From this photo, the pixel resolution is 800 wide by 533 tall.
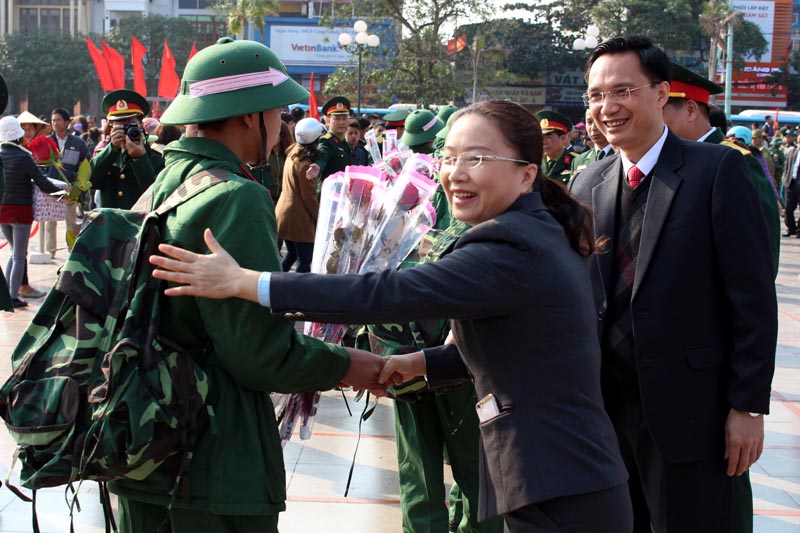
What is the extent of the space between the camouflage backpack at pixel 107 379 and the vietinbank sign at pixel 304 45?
61.8 metres

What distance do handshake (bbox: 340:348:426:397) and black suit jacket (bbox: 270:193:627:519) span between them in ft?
1.96

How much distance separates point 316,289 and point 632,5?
5270cm

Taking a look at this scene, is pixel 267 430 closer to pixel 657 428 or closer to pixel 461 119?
pixel 461 119

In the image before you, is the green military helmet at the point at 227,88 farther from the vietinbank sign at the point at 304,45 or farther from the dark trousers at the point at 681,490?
the vietinbank sign at the point at 304,45

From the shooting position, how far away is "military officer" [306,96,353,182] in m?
9.45

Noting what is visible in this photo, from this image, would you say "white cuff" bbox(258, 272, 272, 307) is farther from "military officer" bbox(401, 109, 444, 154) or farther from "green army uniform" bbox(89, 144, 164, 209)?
"green army uniform" bbox(89, 144, 164, 209)

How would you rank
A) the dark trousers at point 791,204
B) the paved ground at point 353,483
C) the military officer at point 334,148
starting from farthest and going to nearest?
1. the dark trousers at point 791,204
2. the military officer at point 334,148
3. the paved ground at point 353,483

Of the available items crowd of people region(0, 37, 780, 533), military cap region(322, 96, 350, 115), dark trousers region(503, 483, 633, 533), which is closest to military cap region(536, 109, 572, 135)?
military cap region(322, 96, 350, 115)

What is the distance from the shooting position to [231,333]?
2217mm

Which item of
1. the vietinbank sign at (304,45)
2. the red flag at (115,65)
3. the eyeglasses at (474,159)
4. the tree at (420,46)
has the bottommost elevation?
the eyeglasses at (474,159)

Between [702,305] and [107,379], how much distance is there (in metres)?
1.73

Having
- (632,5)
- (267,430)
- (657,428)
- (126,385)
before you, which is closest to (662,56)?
(657,428)

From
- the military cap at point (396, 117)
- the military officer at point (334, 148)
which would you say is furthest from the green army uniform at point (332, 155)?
the military cap at point (396, 117)

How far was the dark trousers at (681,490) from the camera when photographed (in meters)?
2.72
